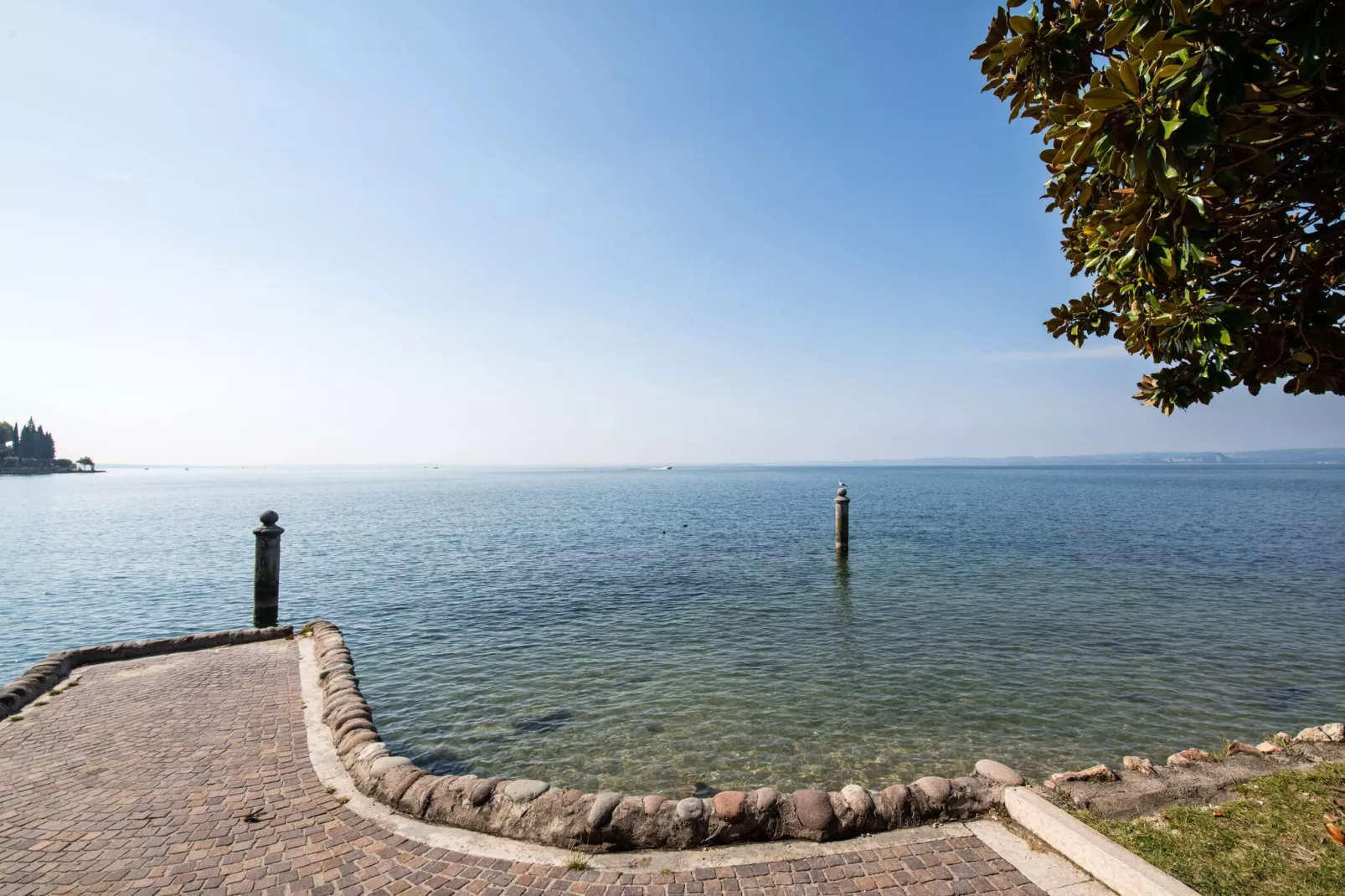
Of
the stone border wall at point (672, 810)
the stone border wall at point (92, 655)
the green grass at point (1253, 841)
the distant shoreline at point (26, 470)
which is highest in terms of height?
the distant shoreline at point (26, 470)

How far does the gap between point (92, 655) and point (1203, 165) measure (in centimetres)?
1978

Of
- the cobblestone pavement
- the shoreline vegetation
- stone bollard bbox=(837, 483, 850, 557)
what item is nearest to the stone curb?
the cobblestone pavement

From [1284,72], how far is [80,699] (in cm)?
1795

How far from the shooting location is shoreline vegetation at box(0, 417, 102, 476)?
166 metres

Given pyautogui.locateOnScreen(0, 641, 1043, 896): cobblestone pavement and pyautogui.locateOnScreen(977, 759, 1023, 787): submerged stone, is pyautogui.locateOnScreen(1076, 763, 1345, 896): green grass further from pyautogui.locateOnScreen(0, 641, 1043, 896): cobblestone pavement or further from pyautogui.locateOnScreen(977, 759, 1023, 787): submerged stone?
pyautogui.locateOnScreen(0, 641, 1043, 896): cobblestone pavement

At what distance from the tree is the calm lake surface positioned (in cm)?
779

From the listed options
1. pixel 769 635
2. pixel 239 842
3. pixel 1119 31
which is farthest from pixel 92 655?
pixel 1119 31

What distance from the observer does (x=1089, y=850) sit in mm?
5770

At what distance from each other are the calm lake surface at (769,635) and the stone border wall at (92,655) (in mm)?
3075

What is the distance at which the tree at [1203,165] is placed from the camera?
371 cm

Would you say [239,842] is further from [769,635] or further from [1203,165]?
[769,635]

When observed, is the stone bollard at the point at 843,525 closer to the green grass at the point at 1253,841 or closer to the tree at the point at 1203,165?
the green grass at the point at 1253,841

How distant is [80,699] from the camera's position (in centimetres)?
1132

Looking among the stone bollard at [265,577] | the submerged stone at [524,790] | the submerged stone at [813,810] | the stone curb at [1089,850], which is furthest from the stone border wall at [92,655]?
the stone curb at [1089,850]
